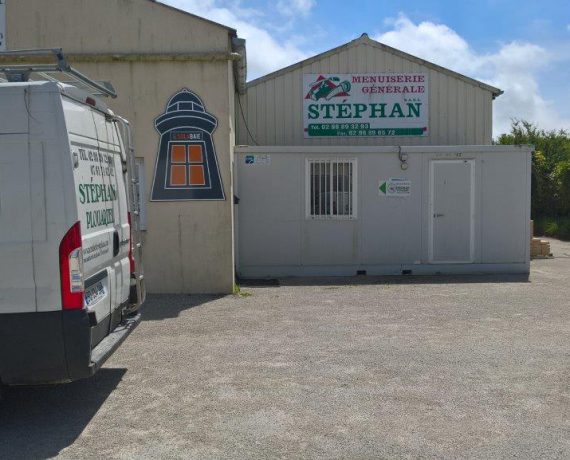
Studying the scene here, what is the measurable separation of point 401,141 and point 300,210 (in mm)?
4120

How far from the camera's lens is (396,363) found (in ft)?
21.1

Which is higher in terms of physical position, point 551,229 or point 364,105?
point 364,105

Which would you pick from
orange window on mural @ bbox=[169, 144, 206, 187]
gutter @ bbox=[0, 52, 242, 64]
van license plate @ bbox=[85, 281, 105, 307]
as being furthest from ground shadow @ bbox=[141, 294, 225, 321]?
gutter @ bbox=[0, 52, 242, 64]

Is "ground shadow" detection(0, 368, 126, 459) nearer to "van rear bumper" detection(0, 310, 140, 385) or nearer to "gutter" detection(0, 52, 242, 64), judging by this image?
"van rear bumper" detection(0, 310, 140, 385)

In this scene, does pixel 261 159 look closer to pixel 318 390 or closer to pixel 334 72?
pixel 334 72

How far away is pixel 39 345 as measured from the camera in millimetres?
4480

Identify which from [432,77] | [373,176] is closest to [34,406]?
[373,176]

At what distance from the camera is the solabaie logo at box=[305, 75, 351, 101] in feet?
49.2

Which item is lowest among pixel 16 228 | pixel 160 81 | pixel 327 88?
pixel 16 228

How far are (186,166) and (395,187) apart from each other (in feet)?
14.6

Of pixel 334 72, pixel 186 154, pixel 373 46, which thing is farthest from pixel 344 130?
pixel 186 154

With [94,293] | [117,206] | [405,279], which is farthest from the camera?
[405,279]

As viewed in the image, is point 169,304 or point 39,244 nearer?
point 39,244

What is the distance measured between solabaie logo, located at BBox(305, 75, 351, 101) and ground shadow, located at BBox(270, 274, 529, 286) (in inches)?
192
